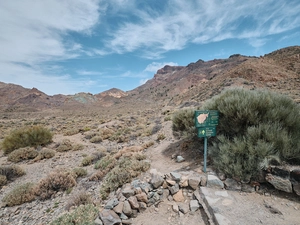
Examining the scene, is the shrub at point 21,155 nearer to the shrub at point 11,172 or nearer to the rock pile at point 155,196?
the shrub at point 11,172

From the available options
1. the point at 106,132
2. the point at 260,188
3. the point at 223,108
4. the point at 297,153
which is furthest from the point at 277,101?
the point at 106,132

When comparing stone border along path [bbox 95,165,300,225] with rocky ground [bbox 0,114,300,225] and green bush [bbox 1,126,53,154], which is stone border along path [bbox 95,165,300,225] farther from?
green bush [bbox 1,126,53,154]

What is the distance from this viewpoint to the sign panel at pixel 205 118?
157 inches

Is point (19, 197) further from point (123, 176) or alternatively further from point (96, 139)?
point (96, 139)

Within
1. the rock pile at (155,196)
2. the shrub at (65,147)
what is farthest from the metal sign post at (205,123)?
the shrub at (65,147)

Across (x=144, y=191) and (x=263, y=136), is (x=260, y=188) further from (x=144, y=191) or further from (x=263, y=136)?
(x=144, y=191)

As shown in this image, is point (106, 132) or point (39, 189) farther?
point (106, 132)

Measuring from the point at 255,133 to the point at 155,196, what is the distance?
289cm

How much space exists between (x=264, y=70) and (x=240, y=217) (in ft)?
115

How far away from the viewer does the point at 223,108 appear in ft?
16.4

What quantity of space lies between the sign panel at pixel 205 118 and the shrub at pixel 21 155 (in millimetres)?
9532

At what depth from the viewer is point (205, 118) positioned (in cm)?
415

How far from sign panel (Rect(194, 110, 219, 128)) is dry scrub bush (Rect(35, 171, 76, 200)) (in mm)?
4974

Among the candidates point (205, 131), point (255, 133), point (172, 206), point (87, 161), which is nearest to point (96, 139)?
point (87, 161)
